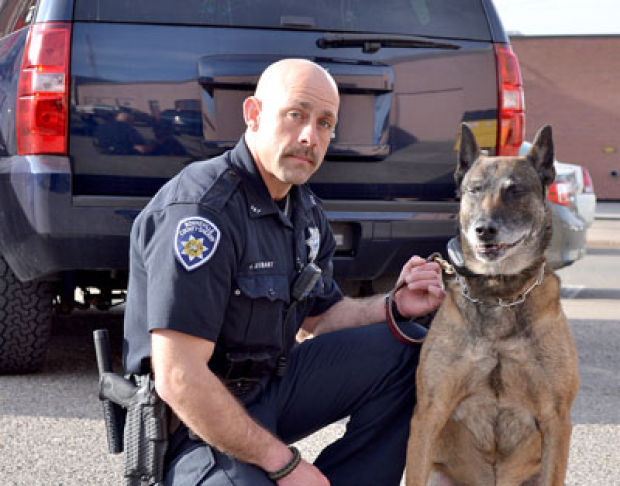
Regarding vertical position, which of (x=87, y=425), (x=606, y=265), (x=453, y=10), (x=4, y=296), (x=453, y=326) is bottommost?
(x=606, y=265)

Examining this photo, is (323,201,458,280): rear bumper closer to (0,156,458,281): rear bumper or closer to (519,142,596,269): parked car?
(0,156,458,281): rear bumper

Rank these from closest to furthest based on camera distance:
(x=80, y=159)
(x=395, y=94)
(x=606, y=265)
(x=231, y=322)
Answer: (x=231, y=322), (x=80, y=159), (x=395, y=94), (x=606, y=265)

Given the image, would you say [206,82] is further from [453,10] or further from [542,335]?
[542,335]

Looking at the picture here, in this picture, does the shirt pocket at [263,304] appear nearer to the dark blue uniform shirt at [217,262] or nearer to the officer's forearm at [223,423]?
the dark blue uniform shirt at [217,262]

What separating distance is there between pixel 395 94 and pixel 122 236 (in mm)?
1326

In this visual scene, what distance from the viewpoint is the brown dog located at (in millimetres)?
3072

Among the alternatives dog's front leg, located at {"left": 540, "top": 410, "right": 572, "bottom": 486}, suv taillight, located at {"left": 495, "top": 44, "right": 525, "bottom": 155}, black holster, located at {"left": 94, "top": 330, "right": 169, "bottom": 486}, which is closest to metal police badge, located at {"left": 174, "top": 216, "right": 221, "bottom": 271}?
black holster, located at {"left": 94, "top": 330, "right": 169, "bottom": 486}

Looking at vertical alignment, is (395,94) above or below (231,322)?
above

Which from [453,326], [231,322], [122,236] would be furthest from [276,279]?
[122,236]

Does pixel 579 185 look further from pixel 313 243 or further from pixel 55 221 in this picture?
pixel 313 243

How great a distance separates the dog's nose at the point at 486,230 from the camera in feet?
10.9

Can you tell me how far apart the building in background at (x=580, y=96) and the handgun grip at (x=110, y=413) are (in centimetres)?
3021

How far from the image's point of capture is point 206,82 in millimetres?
4078

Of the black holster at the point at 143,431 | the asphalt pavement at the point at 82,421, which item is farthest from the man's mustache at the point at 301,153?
the asphalt pavement at the point at 82,421
